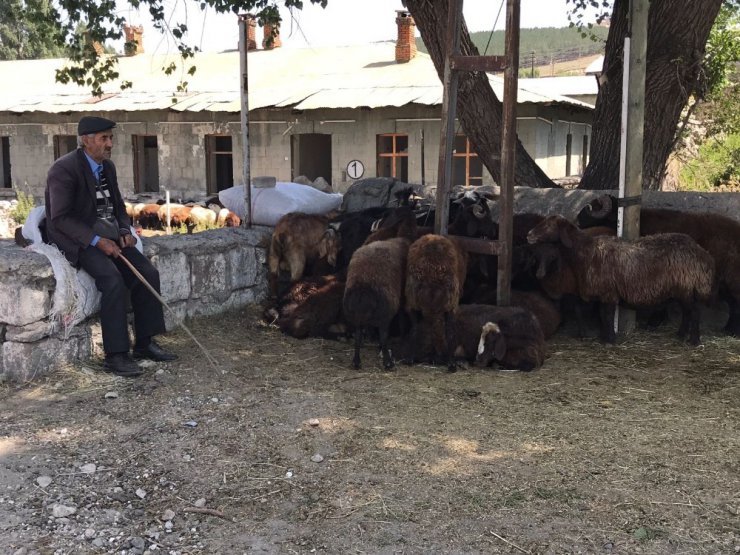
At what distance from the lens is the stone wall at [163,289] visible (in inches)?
234

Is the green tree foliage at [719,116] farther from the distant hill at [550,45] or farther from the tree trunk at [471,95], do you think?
the distant hill at [550,45]

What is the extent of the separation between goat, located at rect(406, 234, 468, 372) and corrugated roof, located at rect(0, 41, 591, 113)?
12988 mm

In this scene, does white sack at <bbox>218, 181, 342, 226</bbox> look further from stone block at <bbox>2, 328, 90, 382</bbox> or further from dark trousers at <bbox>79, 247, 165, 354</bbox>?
stone block at <bbox>2, 328, 90, 382</bbox>

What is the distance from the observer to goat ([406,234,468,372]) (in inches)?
250

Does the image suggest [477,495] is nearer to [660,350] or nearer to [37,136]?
[660,350]

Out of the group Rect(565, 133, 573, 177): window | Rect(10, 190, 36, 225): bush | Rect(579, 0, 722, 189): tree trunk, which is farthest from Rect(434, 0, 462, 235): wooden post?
Rect(565, 133, 573, 177): window

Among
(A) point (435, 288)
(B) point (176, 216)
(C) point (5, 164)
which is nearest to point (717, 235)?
(A) point (435, 288)

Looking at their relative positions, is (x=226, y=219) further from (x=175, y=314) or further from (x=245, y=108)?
(x=175, y=314)

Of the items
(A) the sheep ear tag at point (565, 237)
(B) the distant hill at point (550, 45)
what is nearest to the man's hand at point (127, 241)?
(A) the sheep ear tag at point (565, 237)

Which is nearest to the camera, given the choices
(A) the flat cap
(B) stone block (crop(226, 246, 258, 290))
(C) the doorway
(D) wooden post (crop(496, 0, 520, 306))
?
(A) the flat cap

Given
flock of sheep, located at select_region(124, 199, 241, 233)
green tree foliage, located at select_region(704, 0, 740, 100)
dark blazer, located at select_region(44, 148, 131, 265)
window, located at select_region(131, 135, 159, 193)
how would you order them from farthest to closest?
window, located at select_region(131, 135, 159, 193) → flock of sheep, located at select_region(124, 199, 241, 233) → green tree foliage, located at select_region(704, 0, 740, 100) → dark blazer, located at select_region(44, 148, 131, 265)

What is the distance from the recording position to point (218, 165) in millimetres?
28062

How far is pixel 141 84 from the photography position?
26.8m

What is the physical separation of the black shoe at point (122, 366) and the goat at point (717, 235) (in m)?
4.77
